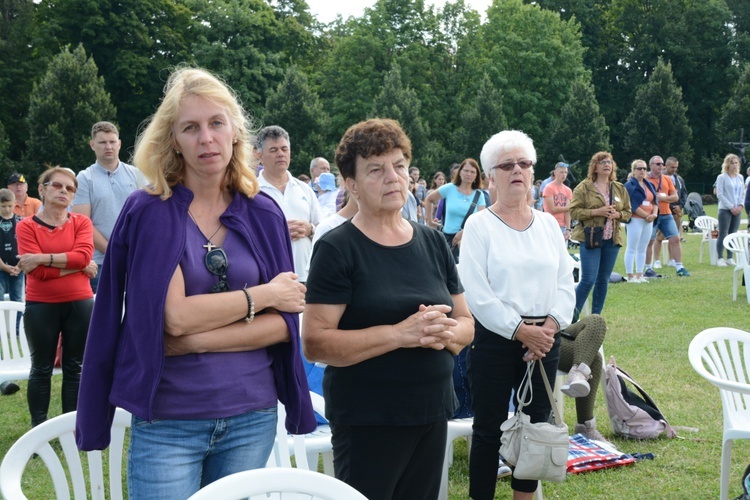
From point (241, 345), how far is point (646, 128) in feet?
156

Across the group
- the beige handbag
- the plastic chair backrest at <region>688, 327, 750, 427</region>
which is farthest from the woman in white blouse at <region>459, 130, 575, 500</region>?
the plastic chair backrest at <region>688, 327, 750, 427</region>

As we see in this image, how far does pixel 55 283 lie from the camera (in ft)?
18.0

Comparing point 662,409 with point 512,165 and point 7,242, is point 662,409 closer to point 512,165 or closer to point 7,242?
point 512,165

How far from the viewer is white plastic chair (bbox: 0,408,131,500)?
7.82ft

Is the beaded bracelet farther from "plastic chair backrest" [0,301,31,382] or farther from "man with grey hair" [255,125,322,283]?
"plastic chair backrest" [0,301,31,382]

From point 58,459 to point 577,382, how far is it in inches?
124

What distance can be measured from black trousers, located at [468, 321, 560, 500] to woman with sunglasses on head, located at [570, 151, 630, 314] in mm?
4837

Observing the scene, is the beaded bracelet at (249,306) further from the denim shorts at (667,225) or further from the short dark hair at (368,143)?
the denim shorts at (667,225)

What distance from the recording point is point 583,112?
43500 millimetres

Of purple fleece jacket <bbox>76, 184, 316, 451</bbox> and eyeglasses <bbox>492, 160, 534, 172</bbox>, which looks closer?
purple fleece jacket <bbox>76, 184, 316, 451</bbox>

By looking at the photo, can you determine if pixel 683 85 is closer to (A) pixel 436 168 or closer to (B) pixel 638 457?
(A) pixel 436 168

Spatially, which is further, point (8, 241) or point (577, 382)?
point (8, 241)

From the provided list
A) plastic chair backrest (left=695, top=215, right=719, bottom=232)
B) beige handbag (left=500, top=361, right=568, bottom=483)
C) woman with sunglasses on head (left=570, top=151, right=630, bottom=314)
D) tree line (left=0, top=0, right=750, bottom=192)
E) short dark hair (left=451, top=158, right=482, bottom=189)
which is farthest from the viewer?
tree line (left=0, top=0, right=750, bottom=192)

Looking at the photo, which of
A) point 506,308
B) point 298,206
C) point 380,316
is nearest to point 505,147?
point 506,308
